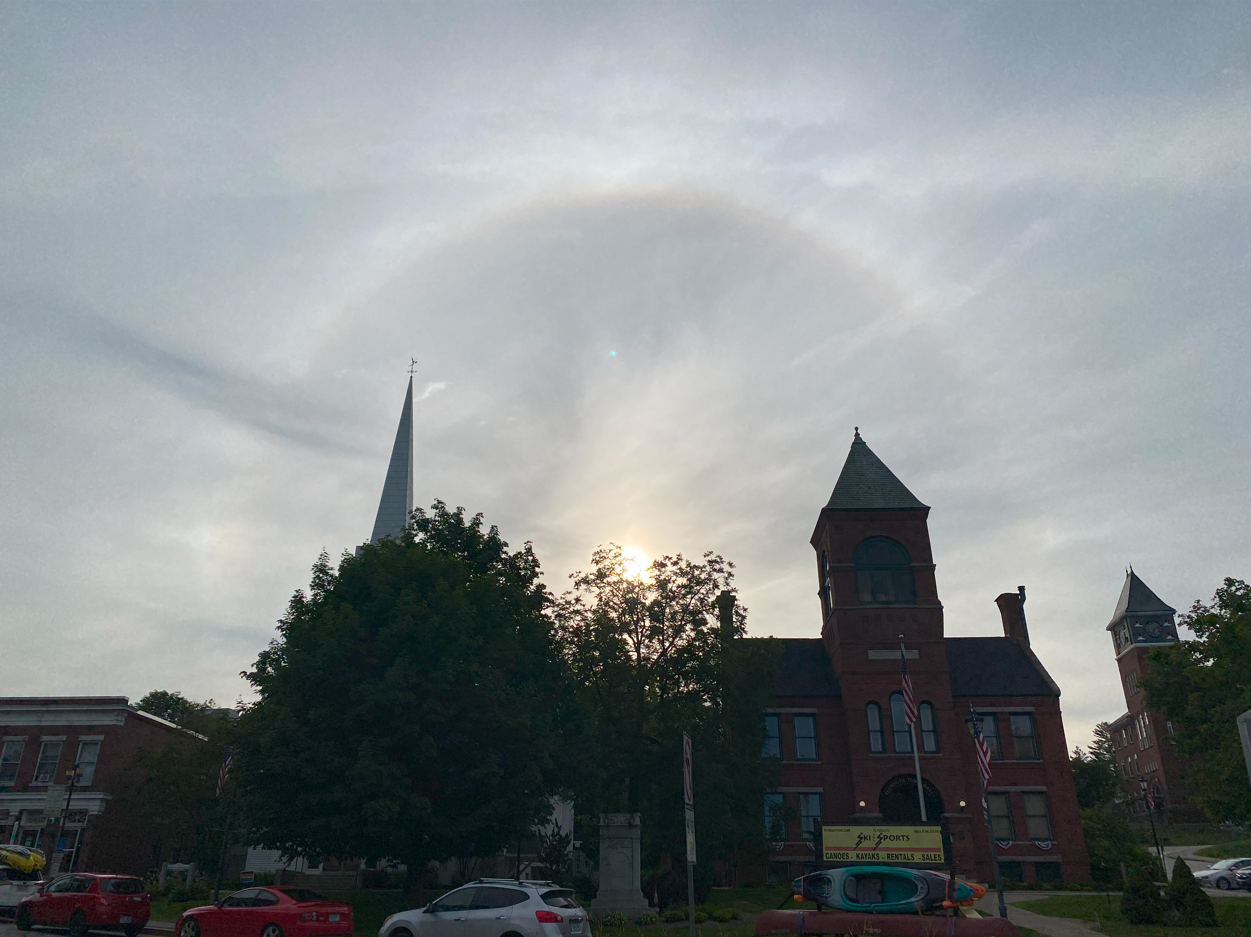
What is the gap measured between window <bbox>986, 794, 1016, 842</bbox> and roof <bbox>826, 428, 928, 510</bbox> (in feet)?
52.1

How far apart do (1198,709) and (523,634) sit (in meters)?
28.7

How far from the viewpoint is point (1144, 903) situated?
77.5 feet

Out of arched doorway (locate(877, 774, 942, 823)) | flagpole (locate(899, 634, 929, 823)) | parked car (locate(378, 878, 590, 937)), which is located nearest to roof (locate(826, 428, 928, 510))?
flagpole (locate(899, 634, 929, 823))

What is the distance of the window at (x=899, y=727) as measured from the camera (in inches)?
1767

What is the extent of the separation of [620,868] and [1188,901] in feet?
52.4

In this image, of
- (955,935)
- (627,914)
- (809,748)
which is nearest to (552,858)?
(627,914)

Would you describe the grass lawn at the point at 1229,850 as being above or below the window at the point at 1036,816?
below

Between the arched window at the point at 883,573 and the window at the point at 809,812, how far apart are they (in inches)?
427

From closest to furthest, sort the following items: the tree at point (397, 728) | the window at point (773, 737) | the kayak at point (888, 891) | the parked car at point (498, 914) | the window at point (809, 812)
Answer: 1. the parked car at point (498, 914)
2. the kayak at point (888, 891)
3. the tree at point (397, 728)
4. the window at point (809, 812)
5. the window at point (773, 737)

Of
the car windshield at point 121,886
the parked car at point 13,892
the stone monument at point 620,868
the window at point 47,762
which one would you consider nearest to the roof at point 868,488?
the stone monument at point 620,868

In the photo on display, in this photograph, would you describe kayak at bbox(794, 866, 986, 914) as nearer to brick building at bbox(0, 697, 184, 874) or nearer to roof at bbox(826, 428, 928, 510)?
roof at bbox(826, 428, 928, 510)

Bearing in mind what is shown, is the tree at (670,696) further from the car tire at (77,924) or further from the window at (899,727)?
the car tire at (77,924)

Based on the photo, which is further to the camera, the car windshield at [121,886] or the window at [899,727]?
the window at [899,727]

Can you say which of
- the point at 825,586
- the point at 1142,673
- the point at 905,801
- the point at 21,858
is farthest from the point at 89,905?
the point at 1142,673
